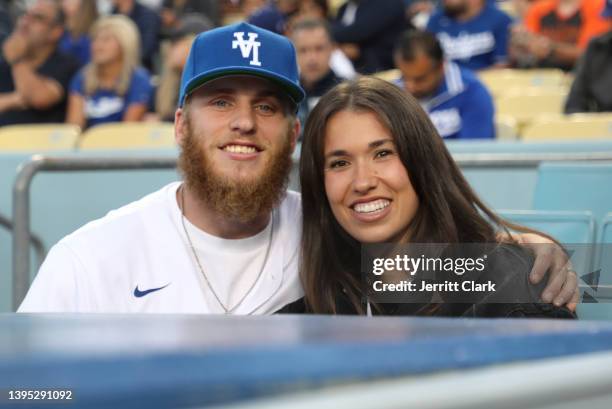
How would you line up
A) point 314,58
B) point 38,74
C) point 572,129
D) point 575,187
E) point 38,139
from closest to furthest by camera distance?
point 575,187 → point 572,129 → point 38,139 → point 314,58 → point 38,74

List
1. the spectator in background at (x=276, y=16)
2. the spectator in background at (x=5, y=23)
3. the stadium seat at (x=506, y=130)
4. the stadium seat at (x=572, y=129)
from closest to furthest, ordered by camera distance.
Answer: the stadium seat at (x=572, y=129) → the stadium seat at (x=506, y=130) → the spectator in background at (x=276, y=16) → the spectator in background at (x=5, y=23)

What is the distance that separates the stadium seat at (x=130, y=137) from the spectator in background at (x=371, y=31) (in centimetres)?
246

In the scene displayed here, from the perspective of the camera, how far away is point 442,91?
6.05m

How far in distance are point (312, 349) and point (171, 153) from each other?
4.18 meters

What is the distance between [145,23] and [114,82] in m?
3.14

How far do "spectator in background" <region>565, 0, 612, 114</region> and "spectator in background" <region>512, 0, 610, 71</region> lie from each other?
58.1 inches

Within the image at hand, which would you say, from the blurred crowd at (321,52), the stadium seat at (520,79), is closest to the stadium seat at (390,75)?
the blurred crowd at (321,52)

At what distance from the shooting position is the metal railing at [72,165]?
4230 mm

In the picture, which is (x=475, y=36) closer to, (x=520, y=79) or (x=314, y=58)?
(x=520, y=79)

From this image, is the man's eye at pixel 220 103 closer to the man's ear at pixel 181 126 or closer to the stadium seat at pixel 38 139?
the man's ear at pixel 181 126

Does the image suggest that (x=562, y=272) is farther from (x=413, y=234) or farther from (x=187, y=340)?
(x=187, y=340)

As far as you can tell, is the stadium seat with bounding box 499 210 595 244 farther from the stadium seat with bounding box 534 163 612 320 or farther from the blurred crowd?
the blurred crowd

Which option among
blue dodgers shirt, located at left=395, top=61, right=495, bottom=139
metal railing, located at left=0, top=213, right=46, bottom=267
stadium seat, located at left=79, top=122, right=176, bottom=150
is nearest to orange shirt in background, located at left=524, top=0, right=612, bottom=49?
blue dodgers shirt, located at left=395, top=61, right=495, bottom=139

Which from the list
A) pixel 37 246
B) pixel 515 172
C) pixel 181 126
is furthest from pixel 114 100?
pixel 181 126
